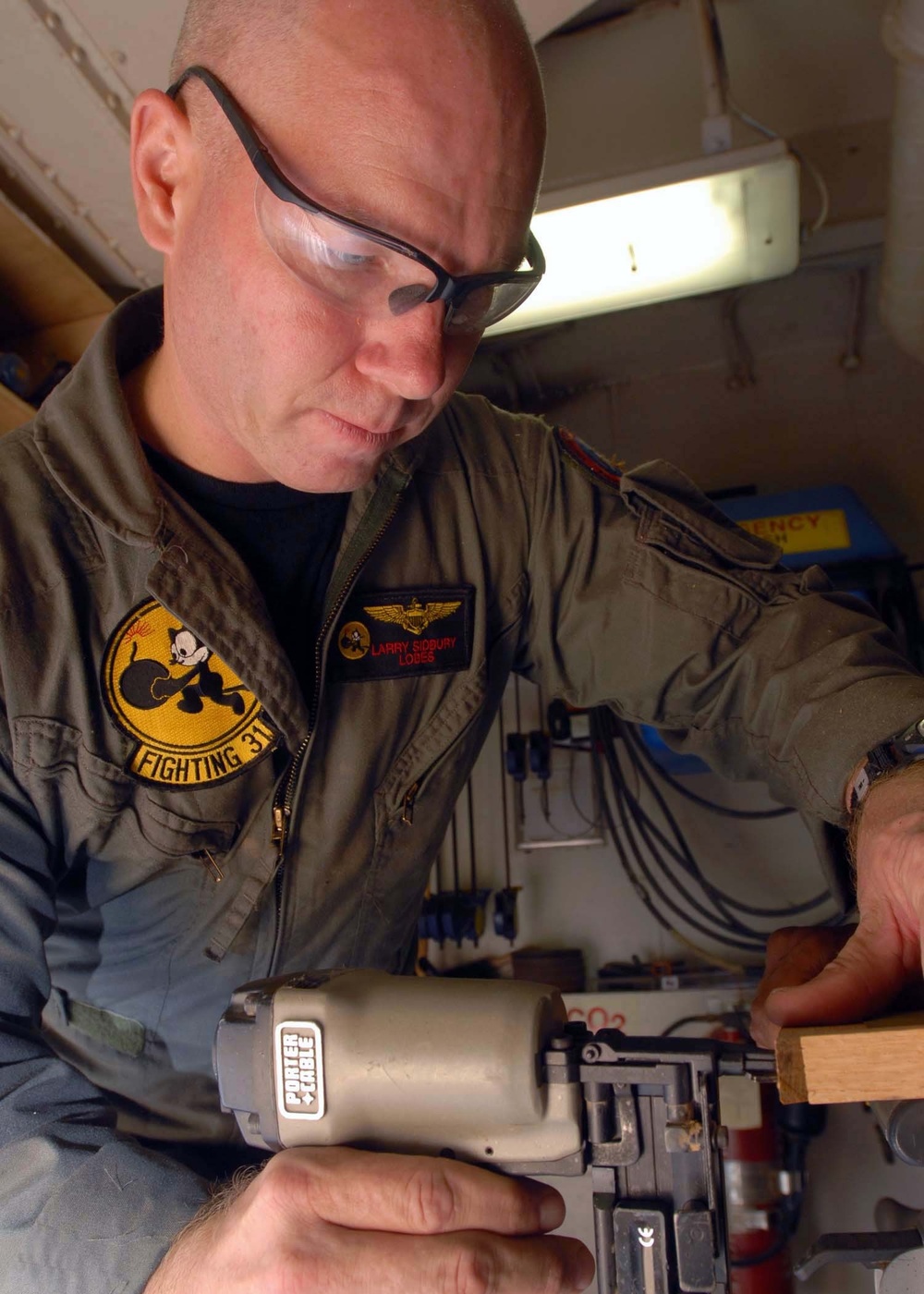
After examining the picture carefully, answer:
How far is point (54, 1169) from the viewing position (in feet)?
2.96

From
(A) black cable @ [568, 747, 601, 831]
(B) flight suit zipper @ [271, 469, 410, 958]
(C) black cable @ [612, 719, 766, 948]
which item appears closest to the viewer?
(B) flight suit zipper @ [271, 469, 410, 958]

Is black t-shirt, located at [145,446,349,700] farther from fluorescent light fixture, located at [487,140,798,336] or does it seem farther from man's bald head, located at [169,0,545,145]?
fluorescent light fixture, located at [487,140,798,336]

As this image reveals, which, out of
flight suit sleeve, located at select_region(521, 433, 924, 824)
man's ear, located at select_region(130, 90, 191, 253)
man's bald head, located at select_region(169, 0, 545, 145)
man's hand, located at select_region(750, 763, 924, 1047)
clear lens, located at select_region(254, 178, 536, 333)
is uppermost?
man's bald head, located at select_region(169, 0, 545, 145)

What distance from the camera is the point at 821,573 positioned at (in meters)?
1.20

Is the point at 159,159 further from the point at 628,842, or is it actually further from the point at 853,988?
the point at 628,842

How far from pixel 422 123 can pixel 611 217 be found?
112cm

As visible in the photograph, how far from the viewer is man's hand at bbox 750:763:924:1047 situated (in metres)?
0.80

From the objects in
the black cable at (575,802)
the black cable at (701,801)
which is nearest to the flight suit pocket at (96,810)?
the black cable at (701,801)

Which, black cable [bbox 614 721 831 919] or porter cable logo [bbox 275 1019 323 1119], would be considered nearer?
porter cable logo [bbox 275 1019 323 1119]

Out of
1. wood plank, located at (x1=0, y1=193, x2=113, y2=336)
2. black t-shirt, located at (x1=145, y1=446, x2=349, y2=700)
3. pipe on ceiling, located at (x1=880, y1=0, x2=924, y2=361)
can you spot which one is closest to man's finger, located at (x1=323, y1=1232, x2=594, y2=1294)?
black t-shirt, located at (x1=145, y1=446, x2=349, y2=700)

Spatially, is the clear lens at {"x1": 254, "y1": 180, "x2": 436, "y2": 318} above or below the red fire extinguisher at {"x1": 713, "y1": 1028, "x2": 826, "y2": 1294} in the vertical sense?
above

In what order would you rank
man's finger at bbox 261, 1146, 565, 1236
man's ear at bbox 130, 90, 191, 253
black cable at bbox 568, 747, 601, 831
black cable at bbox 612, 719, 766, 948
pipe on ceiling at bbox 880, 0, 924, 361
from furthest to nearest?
black cable at bbox 568, 747, 601, 831 < black cable at bbox 612, 719, 766, 948 < pipe on ceiling at bbox 880, 0, 924, 361 < man's ear at bbox 130, 90, 191, 253 < man's finger at bbox 261, 1146, 565, 1236

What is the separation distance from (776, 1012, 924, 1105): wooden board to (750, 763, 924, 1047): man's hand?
12cm

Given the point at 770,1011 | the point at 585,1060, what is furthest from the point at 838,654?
the point at 585,1060
